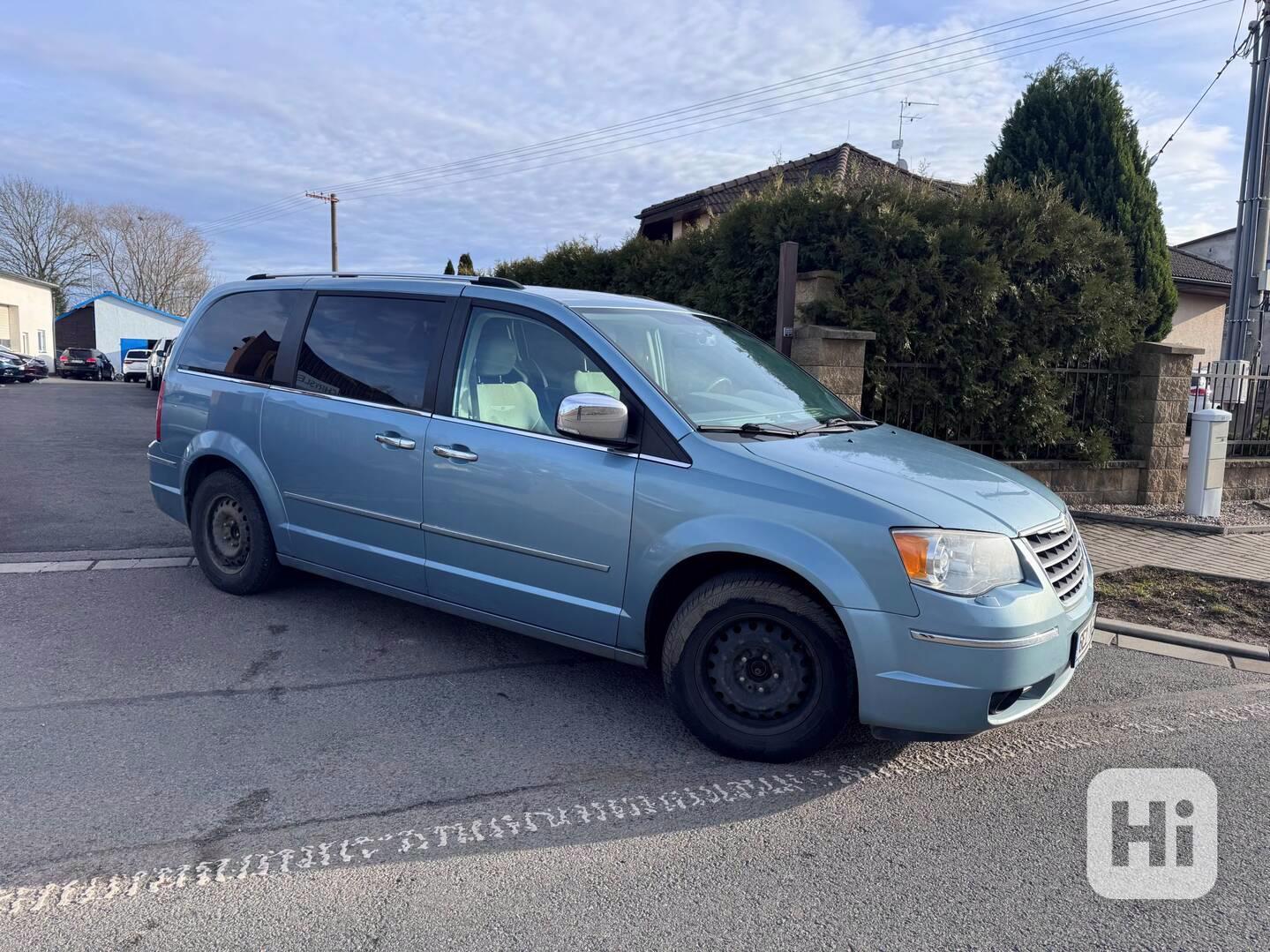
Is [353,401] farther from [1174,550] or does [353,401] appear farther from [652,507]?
[1174,550]

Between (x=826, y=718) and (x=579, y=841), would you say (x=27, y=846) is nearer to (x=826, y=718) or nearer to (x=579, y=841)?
(x=579, y=841)

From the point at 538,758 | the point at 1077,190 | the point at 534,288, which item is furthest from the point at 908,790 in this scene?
the point at 1077,190

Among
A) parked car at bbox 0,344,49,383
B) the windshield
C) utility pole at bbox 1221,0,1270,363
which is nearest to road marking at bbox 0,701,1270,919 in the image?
the windshield

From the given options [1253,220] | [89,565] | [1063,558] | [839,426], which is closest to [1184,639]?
[1063,558]

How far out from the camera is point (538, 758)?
3756 mm

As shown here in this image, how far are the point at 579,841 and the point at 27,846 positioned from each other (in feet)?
5.78

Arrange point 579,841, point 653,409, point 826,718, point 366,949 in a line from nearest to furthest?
point 366,949 < point 579,841 < point 826,718 < point 653,409

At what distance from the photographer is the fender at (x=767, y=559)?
11.1 ft

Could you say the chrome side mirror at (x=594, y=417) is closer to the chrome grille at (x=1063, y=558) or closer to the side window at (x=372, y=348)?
the side window at (x=372, y=348)

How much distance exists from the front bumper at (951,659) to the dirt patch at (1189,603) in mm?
2508

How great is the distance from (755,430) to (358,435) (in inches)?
83.0

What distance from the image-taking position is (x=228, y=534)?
5746 millimetres

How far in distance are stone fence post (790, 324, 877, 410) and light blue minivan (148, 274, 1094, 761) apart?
8.12 ft

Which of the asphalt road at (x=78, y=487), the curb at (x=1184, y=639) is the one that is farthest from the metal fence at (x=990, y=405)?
the asphalt road at (x=78, y=487)
